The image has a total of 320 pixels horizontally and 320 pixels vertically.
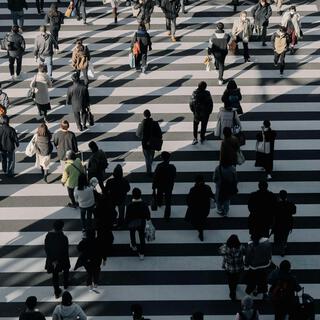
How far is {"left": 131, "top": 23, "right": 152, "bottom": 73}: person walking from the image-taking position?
20.6m

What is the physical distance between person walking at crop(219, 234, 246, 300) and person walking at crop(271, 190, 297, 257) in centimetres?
118

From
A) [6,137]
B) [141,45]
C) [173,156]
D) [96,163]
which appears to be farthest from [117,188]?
[141,45]

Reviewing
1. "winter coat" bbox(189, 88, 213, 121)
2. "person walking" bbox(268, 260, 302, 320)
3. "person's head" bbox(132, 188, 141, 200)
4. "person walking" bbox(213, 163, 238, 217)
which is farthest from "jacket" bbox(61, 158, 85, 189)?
"person walking" bbox(268, 260, 302, 320)

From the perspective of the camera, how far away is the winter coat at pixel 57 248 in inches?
527

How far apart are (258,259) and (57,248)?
131 inches

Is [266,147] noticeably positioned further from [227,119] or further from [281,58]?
[281,58]

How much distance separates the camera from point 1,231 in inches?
623

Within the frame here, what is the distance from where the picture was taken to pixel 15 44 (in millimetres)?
20547

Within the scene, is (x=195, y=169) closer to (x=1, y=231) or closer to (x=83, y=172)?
(x=83, y=172)

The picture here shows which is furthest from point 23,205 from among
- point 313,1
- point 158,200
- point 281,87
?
point 313,1

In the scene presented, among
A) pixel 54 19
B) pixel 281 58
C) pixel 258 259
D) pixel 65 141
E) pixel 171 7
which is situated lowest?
pixel 258 259

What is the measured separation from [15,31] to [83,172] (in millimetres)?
6588

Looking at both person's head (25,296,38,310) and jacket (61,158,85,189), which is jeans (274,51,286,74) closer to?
jacket (61,158,85,189)

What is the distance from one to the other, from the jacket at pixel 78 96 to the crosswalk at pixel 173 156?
0.83m
